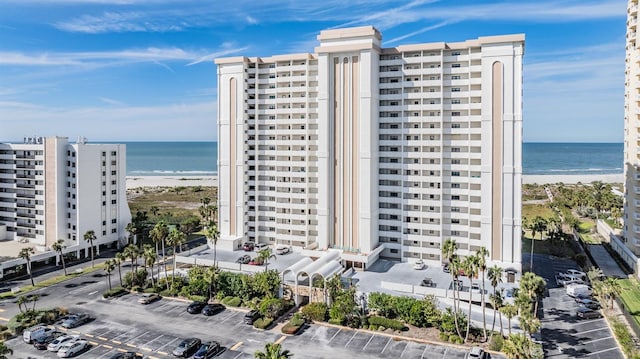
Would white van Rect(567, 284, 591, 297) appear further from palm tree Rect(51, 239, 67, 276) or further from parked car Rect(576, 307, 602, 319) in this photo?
palm tree Rect(51, 239, 67, 276)

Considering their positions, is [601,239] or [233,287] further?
[601,239]

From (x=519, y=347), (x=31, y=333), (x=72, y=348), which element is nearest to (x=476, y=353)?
(x=519, y=347)

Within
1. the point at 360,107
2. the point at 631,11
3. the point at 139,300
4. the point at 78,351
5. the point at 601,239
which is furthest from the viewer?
the point at 601,239

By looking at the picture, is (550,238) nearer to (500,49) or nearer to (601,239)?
(601,239)

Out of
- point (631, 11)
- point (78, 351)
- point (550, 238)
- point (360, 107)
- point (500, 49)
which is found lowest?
point (78, 351)

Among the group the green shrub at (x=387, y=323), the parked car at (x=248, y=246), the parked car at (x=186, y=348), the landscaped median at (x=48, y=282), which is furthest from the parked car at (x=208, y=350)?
the landscaped median at (x=48, y=282)

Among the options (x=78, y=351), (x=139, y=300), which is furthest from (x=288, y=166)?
(x=78, y=351)

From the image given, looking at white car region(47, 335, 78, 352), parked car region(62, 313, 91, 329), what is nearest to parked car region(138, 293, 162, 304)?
parked car region(62, 313, 91, 329)
